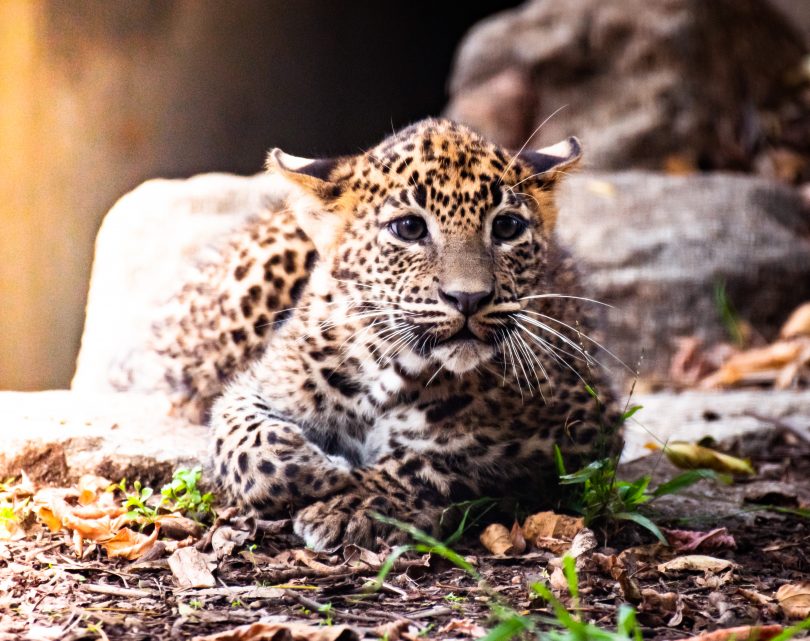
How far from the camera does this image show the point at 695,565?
13.9 ft

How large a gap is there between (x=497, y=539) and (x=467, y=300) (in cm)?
107

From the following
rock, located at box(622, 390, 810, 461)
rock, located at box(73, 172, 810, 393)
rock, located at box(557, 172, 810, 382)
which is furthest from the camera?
rock, located at box(557, 172, 810, 382)

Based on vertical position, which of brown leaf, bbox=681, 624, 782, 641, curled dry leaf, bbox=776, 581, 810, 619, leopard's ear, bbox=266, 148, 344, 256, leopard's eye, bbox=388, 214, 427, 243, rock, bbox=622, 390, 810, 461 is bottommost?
curled dry leaf, bbox=776, 581, 810, 619

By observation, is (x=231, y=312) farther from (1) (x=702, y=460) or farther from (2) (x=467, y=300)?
(1) (x=702, y=460)

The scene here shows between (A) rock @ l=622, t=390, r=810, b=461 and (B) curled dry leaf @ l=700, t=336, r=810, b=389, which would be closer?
(A) rock @ l=622, t=390, r=810, b=461

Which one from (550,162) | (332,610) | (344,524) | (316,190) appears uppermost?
(550,162)

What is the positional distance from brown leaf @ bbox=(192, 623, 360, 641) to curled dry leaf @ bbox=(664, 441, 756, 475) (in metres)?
2.96

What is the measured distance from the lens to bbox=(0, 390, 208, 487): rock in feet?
16.0

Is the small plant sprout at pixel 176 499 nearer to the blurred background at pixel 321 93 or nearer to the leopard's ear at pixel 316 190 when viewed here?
the leopard's ear at pixel 316 190

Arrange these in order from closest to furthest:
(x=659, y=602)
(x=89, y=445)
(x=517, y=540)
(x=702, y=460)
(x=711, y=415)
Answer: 1. (x=659, y=602)
2. (x=517, y=540)
3. (x=89, y=445)
4. (x=702, y=460)
5. (x=711, y=415)

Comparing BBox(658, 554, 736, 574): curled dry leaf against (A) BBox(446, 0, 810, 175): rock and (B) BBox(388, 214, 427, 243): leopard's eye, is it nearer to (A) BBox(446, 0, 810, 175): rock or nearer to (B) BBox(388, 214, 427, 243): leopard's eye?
(B) BBox(388, 214, 427, 243): leopard's eye

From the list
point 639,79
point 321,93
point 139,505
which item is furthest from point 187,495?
point 639,79

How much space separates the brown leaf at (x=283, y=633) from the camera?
325 centimetres

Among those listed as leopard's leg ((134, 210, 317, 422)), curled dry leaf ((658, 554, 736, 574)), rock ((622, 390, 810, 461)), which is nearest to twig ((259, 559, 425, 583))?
curled dry leaf ((658, 554, 736, 574))
